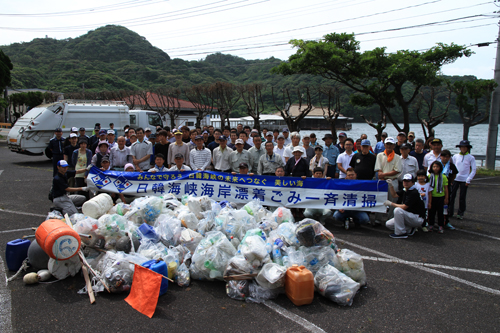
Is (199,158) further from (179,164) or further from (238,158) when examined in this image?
(238,158)

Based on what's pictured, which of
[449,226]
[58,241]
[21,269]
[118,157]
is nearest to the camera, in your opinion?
[58,241]

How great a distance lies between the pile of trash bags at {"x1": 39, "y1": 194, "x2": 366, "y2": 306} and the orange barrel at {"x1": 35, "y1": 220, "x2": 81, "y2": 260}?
0.36 metres

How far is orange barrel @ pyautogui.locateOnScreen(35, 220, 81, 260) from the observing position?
4.20 meters

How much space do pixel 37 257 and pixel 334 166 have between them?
669 cm

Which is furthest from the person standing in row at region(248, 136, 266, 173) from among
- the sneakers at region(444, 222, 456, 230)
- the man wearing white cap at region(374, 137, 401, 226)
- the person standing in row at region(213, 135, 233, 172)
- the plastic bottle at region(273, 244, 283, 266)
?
the sneakers at region(444, 222, 456, 230)

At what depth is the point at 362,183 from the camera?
7035 millimetres

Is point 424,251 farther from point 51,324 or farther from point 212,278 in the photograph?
point 51,324

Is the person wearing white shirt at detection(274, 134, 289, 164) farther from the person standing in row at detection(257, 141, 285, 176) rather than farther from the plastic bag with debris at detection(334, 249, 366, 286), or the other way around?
the plastic bag with debris at detection(334, 249, 366, 286)

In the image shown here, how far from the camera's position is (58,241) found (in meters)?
4.22

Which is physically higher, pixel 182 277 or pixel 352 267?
pixel 352 267

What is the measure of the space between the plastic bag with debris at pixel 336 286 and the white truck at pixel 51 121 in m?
15.9

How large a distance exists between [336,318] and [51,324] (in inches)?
124

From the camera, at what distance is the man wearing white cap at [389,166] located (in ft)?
23.4

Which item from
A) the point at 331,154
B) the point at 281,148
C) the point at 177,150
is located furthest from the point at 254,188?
the point at 331,154
